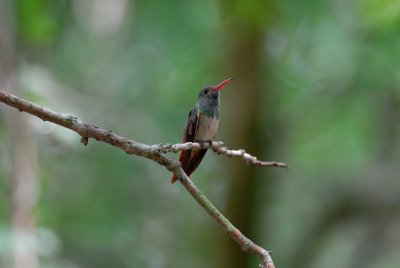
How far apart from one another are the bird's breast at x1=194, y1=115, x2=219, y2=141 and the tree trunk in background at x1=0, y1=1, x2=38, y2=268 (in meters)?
1.80

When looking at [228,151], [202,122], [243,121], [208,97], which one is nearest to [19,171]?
[208,97]

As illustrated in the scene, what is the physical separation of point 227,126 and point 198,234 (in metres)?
3.20

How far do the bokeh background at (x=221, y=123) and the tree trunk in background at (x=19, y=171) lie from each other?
0.03 metres

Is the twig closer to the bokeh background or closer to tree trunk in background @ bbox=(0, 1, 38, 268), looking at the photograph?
tree trunk in background @ bbox=(0, 1, 38, 268)

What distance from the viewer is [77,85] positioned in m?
10.8

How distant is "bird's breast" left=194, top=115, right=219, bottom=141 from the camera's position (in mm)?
3305

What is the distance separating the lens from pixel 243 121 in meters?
7.52

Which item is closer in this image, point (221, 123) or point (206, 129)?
point (206, 129)

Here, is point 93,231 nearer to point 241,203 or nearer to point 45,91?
point 241,203

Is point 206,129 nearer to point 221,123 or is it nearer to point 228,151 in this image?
point 228,151

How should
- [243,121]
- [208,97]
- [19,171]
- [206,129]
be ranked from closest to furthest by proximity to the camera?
[206,129], [208,97], [19,171], [243,121]

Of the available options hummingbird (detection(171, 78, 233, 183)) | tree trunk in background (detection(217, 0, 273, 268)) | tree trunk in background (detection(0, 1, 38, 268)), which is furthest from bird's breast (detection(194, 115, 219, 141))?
tree trunk in background (detection(217, 0, 273, 268))

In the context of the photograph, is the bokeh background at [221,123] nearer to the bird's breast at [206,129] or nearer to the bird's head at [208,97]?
the bird's head at [208,97]

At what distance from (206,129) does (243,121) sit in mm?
4173
